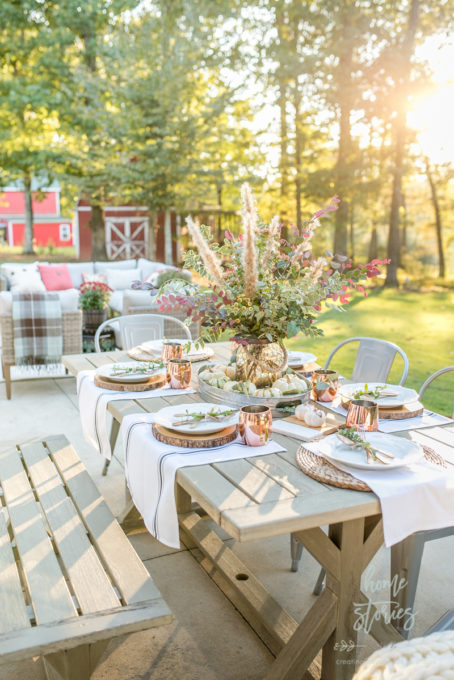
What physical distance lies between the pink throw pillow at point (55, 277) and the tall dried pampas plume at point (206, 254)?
21.3 ft

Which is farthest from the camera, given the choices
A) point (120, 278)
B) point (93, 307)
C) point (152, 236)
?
point (152, 236)

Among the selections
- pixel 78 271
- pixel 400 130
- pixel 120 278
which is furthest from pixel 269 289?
pixel 400 130

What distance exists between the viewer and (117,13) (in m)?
13.5

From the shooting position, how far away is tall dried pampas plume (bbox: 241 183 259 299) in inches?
79.4

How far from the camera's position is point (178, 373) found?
2.65 meters

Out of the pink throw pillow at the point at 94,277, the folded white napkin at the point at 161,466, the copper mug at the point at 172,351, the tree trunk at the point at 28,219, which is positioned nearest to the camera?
the folded white napkin at the point at 161,466

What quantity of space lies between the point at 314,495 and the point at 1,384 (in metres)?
4.69

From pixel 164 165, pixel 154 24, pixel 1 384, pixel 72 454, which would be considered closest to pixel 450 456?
pixel 72 454

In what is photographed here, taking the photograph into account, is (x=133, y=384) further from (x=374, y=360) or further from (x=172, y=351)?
(x=374, y=360)

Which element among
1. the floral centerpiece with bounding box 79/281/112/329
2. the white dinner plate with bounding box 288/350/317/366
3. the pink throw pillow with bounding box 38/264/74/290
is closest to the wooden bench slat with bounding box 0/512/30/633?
the white dinner plate with bounding box 288/350/317/366

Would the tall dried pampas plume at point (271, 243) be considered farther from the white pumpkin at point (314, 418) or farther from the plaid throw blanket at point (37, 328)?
the plaid throw blanket at point (37, 328)

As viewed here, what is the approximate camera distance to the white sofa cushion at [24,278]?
7734 mm

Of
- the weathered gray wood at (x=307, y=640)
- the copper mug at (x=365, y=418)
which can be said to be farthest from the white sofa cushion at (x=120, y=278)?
the weathered gray wood at (x=307, y=640)

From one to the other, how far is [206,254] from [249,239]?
0.18m
